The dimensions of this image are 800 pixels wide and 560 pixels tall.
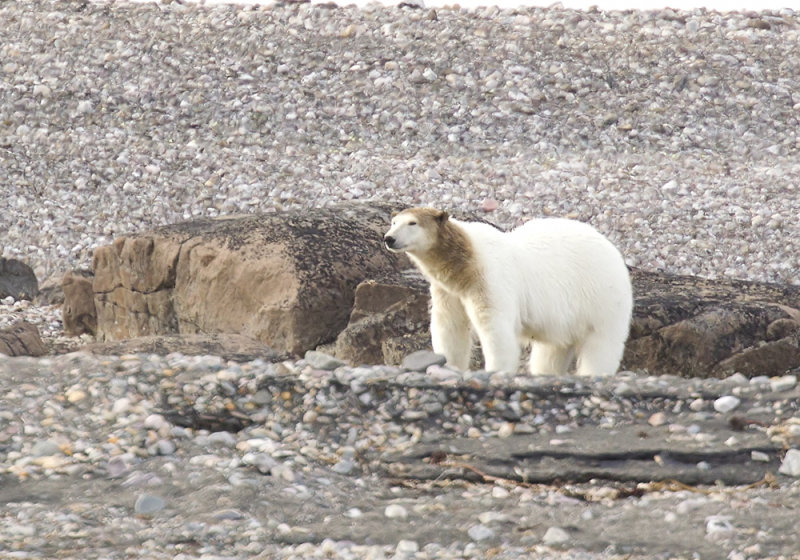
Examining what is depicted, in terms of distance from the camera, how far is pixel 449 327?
644 cm

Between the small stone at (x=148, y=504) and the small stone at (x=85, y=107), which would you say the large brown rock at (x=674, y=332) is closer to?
the small stone at (x=148, y=504)

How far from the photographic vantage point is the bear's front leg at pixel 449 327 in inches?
252

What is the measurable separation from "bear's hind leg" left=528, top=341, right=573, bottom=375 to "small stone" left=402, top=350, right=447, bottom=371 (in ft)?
4.91

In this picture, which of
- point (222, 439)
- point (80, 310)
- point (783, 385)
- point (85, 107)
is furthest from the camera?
point (85, 107)

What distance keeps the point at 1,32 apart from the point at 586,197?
11.7 metres

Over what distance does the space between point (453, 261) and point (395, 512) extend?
7.86ft

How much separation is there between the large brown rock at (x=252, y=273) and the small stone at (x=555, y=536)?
4663 millimetres

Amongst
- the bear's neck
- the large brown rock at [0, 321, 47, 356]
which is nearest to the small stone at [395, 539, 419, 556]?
the bear's neck

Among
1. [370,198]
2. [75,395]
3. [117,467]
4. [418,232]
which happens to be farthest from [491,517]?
[370,198]

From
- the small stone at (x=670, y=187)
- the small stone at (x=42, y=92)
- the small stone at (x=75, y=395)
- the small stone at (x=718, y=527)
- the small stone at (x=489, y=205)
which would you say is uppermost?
the small stone at (x=42, y=92)

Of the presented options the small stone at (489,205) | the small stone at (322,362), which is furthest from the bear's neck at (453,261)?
the small stone at (489,205)

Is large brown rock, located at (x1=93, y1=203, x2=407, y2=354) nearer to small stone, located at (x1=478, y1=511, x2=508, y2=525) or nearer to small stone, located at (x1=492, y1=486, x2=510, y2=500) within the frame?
small stone, located at (x1=492, y1=486, x2=510, y2=500)

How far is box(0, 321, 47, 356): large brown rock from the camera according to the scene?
769 centimetres

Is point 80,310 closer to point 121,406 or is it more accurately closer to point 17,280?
point 17,280
